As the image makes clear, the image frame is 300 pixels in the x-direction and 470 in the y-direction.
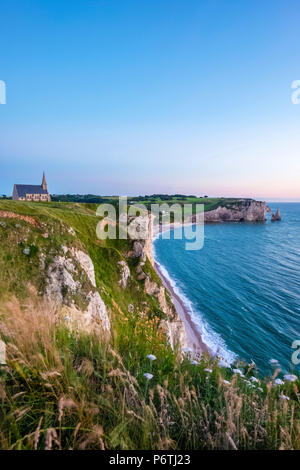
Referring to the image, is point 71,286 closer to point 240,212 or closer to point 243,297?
point 243,297

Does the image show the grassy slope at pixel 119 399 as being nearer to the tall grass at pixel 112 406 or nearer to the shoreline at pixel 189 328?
the tall grass at pixel 112 406

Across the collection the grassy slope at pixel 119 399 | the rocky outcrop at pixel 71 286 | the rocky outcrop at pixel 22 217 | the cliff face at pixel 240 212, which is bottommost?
the rocky outcrop at pixel 71 286

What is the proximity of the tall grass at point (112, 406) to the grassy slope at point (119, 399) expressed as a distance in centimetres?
1

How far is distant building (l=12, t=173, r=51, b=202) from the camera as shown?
77250 millimetres

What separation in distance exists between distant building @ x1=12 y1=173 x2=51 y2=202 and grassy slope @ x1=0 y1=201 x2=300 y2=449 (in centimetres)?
8176

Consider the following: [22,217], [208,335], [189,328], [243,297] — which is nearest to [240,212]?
[243,297]

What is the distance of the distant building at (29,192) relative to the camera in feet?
253

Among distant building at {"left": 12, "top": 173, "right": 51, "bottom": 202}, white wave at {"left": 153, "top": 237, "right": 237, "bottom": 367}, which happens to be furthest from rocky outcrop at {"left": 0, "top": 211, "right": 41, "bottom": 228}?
distant building at {"left": 12, "top": 173, "right": 51, "bottom": 202}

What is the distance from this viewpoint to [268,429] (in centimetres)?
303

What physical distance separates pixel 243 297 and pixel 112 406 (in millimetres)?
48914

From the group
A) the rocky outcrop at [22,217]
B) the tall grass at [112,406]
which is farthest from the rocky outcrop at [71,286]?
the tall grass at [112,406]

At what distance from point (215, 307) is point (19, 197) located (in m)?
74.0

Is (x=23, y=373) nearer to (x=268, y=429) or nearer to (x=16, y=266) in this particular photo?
(x=268, y=429)
